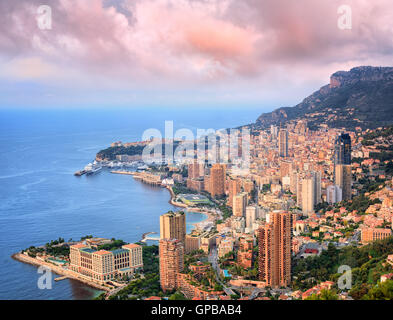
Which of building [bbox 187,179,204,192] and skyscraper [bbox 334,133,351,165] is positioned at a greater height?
skyscraper [bbox 334,133,351,165]

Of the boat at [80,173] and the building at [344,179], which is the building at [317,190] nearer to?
the building at [344,179]

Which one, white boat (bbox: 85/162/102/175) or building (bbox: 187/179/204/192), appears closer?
building (bbox: 187/179/204/192)

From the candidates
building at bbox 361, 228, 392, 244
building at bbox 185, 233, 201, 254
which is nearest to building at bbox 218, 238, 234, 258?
building at bbox 185, 233, 201, 254

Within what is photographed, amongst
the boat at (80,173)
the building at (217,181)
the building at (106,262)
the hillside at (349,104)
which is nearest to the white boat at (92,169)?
the boat at (80,173)

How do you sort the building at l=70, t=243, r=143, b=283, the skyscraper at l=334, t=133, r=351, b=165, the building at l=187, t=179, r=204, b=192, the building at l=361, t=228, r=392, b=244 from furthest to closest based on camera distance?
the building at l=187, t=179, r=204, b=192, the skyscraper at l=334, t=133, r=351, b=165, the building at l=361, t=228, r=392, b=244, the building at l=70, t=243, r=143, b=283

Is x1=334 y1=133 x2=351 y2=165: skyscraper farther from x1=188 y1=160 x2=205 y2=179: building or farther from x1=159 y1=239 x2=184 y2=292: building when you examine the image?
x1=159 y1=239 x2=184 y2=292: building

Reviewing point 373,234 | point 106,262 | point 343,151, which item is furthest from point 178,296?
point 343,151

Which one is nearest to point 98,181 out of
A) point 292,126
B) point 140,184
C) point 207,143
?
point 140,184
